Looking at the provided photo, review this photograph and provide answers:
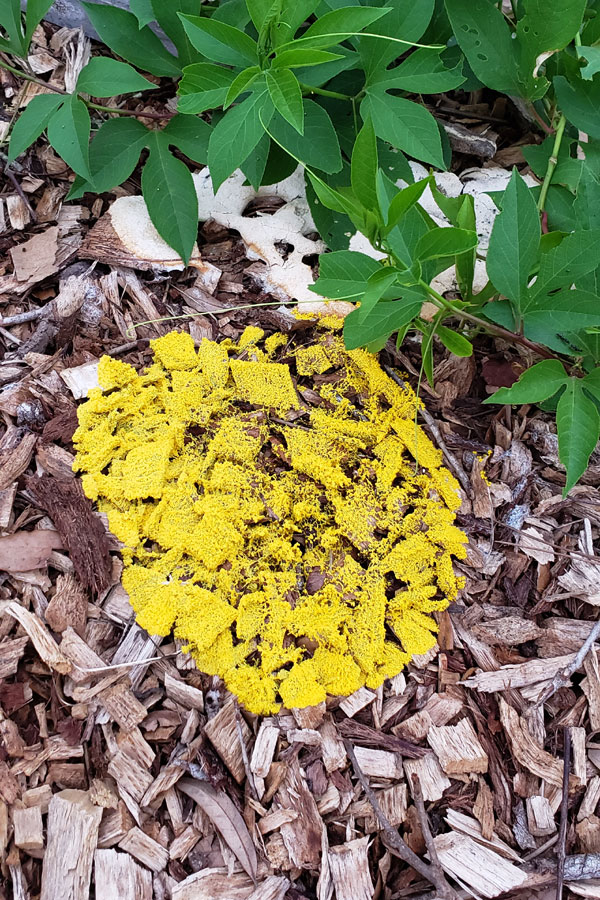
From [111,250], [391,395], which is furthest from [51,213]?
[391,395]

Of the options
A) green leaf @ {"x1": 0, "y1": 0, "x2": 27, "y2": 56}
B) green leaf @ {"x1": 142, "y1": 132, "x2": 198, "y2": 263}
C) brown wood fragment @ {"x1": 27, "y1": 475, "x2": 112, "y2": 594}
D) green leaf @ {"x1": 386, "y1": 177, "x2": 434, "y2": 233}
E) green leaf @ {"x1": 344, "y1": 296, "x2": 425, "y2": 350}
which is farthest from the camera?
green leaf @ {"x1": 142, "y1": 132, "x2": 198, "y2": 263}

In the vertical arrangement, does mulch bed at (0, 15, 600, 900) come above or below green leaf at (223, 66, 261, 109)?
below

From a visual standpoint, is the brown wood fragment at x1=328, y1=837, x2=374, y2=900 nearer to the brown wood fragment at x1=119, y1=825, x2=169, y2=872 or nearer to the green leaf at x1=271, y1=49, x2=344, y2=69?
the brown wood fragment at x1=119, y1=825, x2=169, y2=872

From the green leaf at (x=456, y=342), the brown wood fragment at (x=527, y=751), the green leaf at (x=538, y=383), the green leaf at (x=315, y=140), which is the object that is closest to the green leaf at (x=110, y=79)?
the green leaf at (x=315, y=140)

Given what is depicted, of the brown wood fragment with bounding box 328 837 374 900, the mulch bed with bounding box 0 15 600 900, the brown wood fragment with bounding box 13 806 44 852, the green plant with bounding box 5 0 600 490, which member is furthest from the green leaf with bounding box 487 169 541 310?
the brown wood fragment with bounding box 13 806 44 852

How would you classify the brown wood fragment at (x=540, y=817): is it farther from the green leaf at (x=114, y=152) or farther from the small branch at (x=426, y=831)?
the green leaf at (x=114, y=152)

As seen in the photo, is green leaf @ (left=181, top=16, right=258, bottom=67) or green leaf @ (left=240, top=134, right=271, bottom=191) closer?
green leaf @ (left=181, top=16, right=258, bottom=67)
